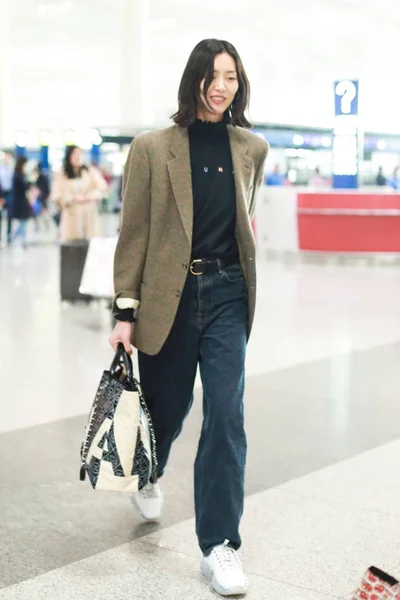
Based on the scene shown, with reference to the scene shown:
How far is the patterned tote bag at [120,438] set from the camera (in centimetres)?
341

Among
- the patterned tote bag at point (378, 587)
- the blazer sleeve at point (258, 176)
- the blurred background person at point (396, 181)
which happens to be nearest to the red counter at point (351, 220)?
the blurred background person at point (396, 181)

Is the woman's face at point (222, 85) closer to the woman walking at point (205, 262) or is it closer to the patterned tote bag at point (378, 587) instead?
the woman walking at point (205, 262)

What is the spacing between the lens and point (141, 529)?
3.95 metres

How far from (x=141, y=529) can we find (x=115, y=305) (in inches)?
37.3

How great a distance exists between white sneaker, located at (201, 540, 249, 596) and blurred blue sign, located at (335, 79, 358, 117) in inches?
565

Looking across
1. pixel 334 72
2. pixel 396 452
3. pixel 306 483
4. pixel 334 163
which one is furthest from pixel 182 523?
pixel 334 72

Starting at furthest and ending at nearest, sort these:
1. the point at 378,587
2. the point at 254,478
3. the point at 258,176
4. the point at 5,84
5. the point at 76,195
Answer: the point at 5,84 < the point at 76,195 < the point at 254,478 < the point at 258,176 < the point at 378,587

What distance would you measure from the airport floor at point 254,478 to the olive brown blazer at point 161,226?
799 mm

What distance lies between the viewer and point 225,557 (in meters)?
3.36

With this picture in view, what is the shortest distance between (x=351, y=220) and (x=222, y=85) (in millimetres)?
13461

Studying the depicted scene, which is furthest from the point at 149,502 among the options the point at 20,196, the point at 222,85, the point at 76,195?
the point at 20,196

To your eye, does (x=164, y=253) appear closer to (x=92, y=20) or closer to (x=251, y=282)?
(x=251, y=282)

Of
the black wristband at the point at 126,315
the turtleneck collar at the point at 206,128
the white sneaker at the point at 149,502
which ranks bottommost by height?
the white sneaker at the point at 149,502

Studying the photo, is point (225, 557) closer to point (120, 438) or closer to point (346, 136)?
point (120, 438)
